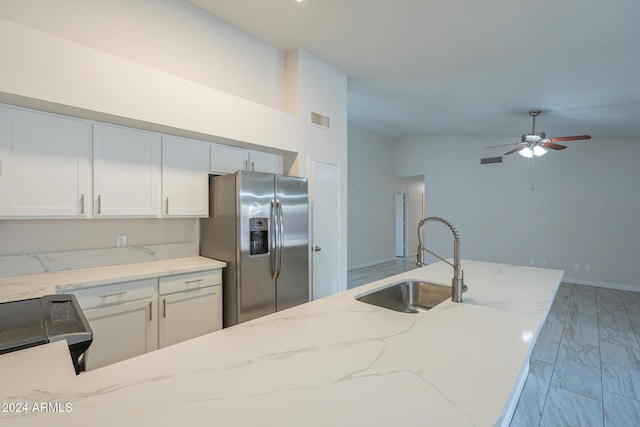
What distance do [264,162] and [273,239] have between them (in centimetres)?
96

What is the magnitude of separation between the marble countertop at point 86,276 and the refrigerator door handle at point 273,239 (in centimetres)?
45

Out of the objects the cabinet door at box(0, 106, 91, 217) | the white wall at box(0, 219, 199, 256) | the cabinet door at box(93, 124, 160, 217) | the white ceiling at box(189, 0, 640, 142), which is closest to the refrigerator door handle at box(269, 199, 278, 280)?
the white wall at box(0, 219, 199, 256)

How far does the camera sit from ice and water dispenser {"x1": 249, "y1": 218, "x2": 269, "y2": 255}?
285 centimetres

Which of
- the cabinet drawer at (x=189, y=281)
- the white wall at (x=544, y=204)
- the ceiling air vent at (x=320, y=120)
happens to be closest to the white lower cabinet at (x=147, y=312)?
the cabinet drawer at (x=189, y=281)

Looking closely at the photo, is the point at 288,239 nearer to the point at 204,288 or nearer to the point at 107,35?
the point at 204,288

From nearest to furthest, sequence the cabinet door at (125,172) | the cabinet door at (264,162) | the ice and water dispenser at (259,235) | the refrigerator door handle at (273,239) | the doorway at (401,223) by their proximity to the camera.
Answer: the cabinet door at (125,172) < the ice and water dispenser at (259,235) < the refrigerator door handle at (273,239) < the cabinet door at (264,162) < the doorway at (401,223)

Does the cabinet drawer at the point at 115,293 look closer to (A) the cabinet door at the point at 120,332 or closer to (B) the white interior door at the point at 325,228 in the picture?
(A) the cabinet door at the point at 120,332

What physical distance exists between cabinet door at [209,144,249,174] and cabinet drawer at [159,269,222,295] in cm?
98

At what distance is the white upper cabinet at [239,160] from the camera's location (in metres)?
3.09

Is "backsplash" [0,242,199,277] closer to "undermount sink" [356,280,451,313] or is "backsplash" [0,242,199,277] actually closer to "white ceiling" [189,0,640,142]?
"undermount sink" [356,280,451,313]

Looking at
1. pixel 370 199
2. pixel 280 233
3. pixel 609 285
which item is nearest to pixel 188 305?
pixel 280 233

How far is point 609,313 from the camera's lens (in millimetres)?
4281

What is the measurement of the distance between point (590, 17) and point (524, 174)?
15.7 feet

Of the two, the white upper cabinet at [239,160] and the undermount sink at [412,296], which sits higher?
the white upper cabinet at [239,160]
